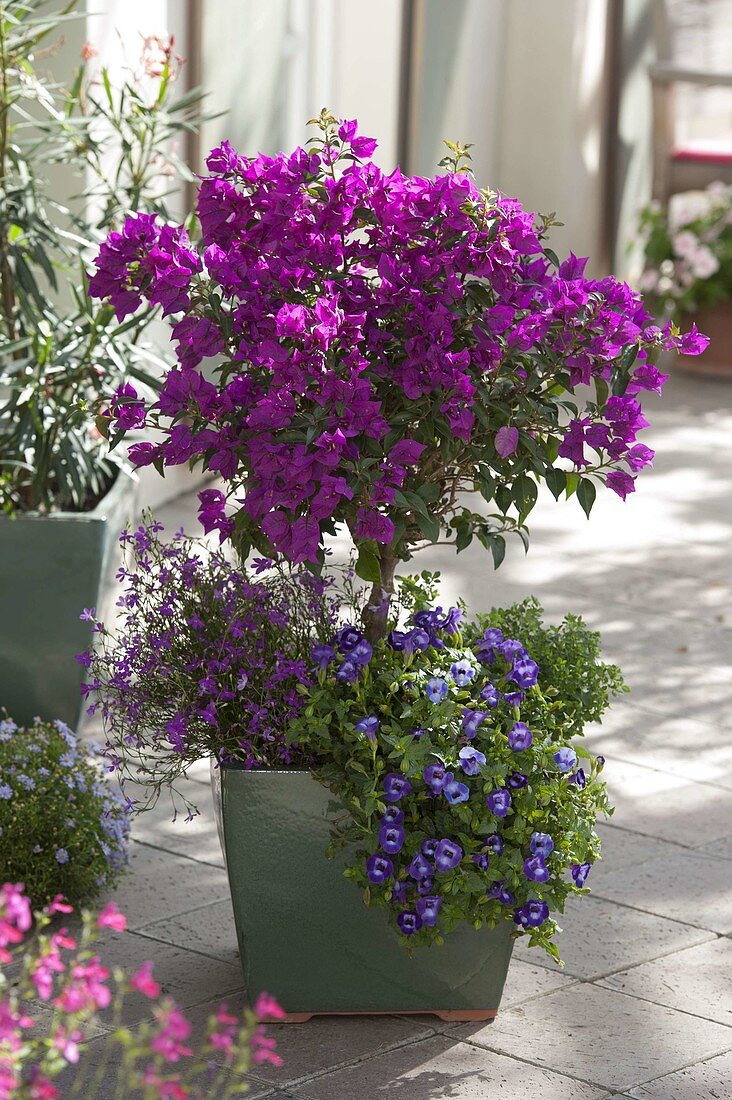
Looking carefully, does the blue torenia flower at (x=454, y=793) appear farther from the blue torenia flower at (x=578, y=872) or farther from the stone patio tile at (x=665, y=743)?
the stone patio tile at (x=665, y=743)

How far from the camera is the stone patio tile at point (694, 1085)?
2.67 metres

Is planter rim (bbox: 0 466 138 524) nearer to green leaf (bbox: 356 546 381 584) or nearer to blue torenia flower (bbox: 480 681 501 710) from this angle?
green leaf (bbox: 356 546 381 584)

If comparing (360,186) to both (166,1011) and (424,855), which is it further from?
(166,1011)

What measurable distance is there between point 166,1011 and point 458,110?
797cm

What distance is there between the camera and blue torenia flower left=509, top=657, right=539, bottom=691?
2.75 metres

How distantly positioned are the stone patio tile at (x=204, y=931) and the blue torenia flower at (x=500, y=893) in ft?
2.15

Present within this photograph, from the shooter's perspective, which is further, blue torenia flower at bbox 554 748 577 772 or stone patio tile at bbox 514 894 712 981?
stone patio tile at bbox 514 894 712 981

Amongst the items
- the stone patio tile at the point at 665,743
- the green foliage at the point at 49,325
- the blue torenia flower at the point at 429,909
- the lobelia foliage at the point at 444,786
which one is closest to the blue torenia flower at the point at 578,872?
the lobelia foliage at the point at 444,786

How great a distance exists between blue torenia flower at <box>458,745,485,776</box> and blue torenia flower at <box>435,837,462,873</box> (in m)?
0.12

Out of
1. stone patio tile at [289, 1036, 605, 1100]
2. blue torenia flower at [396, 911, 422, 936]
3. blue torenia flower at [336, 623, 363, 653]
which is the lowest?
stone patio tile at [289, 1036, 605, 1100]

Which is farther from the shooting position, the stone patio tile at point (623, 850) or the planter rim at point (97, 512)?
the planter rim at point (97, 512)

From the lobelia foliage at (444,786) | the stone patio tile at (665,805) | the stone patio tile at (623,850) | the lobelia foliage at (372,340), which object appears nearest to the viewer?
the lobelia foliage at (372,340)

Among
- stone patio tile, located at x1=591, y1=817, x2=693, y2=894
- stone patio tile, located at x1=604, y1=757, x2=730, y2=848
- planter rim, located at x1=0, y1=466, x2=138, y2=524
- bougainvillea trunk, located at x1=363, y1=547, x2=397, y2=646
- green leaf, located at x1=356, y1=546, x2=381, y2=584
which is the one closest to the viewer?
green leaf, located at x1=356, y1=546, x2=381, y2=584

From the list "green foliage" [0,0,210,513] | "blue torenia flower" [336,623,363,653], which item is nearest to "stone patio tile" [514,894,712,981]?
"blue torenia flower" [336,623,363,653]
